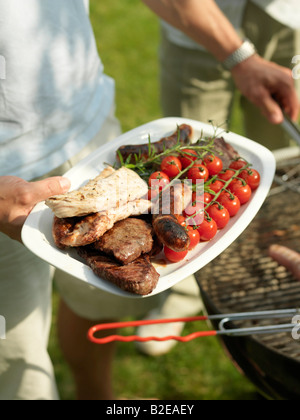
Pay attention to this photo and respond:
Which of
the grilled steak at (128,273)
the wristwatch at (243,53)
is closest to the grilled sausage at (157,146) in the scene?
the grilled steak at (128,273)

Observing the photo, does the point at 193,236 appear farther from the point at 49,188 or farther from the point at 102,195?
the point at 49,188

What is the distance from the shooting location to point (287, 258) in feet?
7.61

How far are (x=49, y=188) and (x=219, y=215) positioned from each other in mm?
673

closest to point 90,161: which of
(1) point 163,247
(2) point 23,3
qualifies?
(1) point 163,247

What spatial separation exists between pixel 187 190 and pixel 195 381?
201 centimetres

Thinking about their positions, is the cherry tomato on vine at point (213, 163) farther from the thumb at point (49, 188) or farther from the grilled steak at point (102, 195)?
the thumb at point (49, 188)

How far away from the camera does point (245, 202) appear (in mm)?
1949

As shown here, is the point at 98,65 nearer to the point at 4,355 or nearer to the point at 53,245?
the point at 53,245

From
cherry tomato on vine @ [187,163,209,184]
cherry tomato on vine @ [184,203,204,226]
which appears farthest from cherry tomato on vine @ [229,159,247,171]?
cherry tomato on vine @ [184,203,204,226]

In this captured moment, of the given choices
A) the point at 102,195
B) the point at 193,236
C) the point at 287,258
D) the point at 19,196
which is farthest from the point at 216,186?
the point at 19,196

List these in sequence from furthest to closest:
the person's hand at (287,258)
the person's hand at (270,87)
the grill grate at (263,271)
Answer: the person's hand at (270,87)
the grill grate at (263,271)
the person's hand at (287,258)

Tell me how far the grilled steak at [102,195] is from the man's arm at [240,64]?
1.08 meters

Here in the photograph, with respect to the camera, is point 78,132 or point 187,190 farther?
point 78,132

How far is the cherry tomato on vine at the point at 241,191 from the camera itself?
1.91 m
